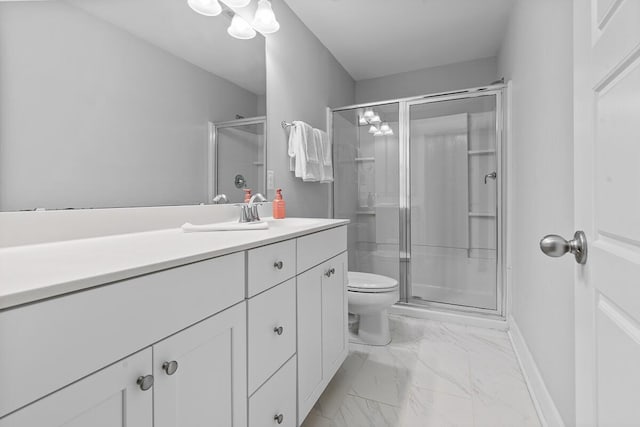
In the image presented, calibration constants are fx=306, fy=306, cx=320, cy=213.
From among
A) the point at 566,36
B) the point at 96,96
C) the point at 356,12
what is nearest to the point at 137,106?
the point at 96,96

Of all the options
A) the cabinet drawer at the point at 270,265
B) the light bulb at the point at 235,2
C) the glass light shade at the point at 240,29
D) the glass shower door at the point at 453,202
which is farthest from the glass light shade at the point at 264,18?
the glass shower door at the point at 453,202

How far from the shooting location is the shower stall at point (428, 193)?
2.44 metres

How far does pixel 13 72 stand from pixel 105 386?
88 centimetres

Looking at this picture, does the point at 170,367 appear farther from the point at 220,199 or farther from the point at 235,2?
the point at 235,2

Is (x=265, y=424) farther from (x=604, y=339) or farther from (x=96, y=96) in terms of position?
(x=96, y=96)

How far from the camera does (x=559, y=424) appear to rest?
1128 mm

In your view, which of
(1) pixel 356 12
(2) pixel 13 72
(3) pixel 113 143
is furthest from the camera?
(1) pixel 356 12

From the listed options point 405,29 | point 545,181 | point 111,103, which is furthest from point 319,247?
point 405,29

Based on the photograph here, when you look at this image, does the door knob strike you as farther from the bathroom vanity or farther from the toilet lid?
the toilet lid

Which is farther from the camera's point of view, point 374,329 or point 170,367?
point 374,329

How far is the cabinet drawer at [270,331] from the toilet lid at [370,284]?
915 millimetres

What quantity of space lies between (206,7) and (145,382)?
5.06 ft

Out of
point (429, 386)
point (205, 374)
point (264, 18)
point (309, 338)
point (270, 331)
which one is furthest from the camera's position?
point (264, 18)

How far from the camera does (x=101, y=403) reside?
1.70ft
